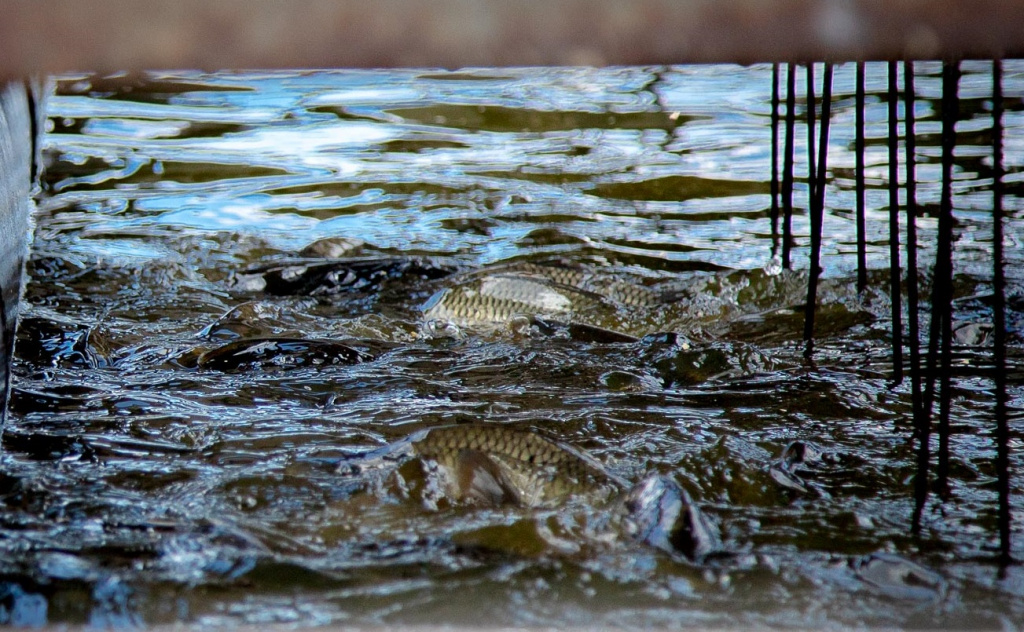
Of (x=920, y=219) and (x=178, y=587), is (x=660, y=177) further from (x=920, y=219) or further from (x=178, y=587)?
(x=178, y=587)

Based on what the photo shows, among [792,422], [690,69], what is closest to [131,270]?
[792,422]

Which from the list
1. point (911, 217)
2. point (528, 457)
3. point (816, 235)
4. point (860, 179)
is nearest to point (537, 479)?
point (528, 457)

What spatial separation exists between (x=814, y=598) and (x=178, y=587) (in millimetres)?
880

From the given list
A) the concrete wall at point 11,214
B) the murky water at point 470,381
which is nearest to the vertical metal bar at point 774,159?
the murky water at point 470,381

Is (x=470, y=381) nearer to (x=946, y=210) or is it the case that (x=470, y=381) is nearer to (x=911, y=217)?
(x=911, y=217)

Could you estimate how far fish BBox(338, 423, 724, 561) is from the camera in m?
1.73

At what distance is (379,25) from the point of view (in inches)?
29.5

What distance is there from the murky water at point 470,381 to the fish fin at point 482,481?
1.3 inches

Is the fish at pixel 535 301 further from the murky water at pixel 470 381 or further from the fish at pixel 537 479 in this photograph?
the fish at pixel 537 479

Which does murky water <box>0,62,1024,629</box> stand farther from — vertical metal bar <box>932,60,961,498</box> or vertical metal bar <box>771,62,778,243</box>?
vertical metal bar <box>932,60,961,498</box>

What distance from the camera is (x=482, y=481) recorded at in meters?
1.88

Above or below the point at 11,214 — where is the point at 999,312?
below

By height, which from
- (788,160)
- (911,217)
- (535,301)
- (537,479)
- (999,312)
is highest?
(788,160)

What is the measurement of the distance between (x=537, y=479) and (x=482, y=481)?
0.31 feet
